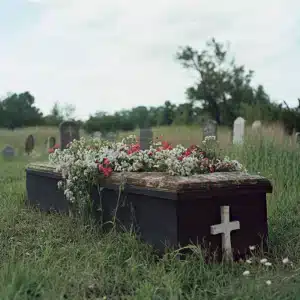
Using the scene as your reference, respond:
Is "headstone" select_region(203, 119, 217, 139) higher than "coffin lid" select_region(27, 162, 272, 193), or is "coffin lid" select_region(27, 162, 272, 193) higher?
"headstone" select_region(203, 119, 217, 139)

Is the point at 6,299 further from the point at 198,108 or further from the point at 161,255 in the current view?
the point at 198,108

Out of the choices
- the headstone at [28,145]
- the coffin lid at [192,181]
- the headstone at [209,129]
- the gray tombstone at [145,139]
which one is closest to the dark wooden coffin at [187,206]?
the coffin lid at [192,181]

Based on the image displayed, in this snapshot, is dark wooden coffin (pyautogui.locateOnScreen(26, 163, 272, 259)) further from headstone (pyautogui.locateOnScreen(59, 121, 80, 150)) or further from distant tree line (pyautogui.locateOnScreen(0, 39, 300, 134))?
distant tree line (pyautogui.locateOnScreen(0, 39, 300, 134))

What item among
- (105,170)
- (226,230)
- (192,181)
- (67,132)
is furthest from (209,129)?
(192,181)

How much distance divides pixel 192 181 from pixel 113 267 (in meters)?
0.83

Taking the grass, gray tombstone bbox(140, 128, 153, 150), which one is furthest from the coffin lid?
gray tombstone bbox(140, 128, 153, 150)

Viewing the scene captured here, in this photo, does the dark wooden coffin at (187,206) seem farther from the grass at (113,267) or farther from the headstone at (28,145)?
the headstone at (28,145)

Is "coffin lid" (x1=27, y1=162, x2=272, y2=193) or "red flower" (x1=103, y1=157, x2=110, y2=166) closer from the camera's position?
"coffin lid" (x1=27, y1=162, x2=272, y2=193)

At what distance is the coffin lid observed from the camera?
126 inches

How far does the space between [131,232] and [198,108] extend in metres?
36.9

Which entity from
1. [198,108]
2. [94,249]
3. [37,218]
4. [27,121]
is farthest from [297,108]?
[198,108]

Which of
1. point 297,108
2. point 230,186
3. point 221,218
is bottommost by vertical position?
point 221,218

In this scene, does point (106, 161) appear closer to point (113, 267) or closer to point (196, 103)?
point (113, 267)

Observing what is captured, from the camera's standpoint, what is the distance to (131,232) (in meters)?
3.50
